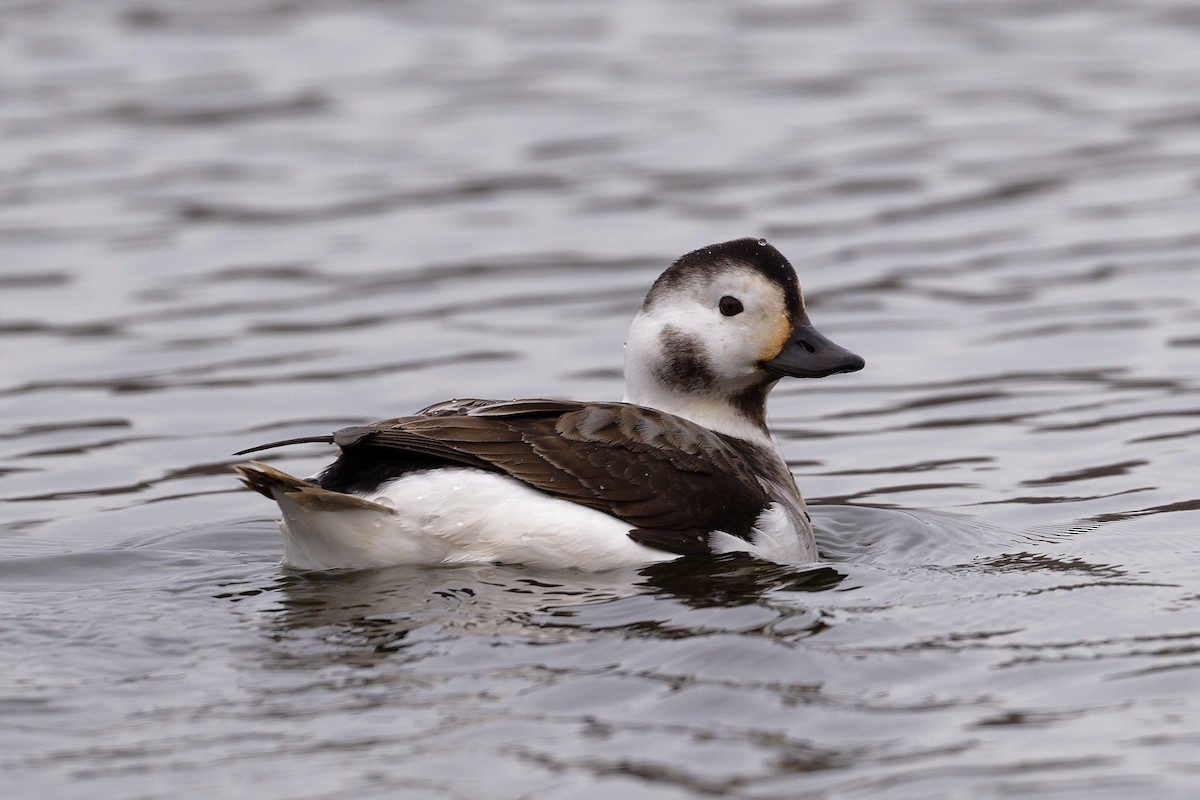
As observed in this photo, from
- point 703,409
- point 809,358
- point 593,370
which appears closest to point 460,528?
point 703,409

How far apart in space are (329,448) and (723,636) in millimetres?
3658

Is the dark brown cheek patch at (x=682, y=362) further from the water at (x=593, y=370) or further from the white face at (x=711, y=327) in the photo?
the water at (x=593, y=370)

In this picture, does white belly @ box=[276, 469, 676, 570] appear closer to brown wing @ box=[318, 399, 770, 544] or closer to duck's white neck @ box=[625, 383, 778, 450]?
brown wing @ box=[318, 399, 770, 544]

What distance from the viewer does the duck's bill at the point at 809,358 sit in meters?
6.82

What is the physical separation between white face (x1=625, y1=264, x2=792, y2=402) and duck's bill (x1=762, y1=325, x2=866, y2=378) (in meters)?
0.03

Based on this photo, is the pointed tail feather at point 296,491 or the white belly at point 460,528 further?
the white belly at point 460,528

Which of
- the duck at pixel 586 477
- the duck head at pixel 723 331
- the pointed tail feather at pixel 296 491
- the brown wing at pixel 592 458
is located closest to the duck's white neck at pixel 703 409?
the duck head at pixel 723 331

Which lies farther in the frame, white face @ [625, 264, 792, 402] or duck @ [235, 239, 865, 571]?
white face @ [625, 264, 792, 402]

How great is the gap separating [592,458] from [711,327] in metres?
0.84

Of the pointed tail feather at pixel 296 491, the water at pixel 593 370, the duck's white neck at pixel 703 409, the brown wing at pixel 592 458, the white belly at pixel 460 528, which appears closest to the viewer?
the water at pixel 593 370

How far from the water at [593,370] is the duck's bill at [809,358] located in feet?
2.16

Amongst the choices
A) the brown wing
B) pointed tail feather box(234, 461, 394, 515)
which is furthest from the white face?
pointed tail feather box(234, 461, 394, 515)

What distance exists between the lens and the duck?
5.97 meters

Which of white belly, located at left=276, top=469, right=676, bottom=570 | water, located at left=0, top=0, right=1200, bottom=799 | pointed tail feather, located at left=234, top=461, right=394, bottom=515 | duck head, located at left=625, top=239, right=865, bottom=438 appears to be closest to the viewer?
water, located at left=0, top=0, right=1200, bottom=799
